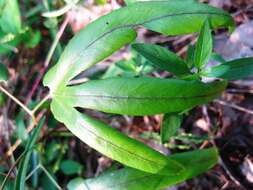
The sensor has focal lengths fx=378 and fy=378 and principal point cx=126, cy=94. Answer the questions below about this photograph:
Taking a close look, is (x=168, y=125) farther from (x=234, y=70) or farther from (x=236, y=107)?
(x=236, y=107)

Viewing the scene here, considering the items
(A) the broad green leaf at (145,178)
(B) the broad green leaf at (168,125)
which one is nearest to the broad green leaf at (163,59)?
(B) the broad green leaf at (168,125)

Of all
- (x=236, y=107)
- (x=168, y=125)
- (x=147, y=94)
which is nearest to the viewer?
(x=147, y=94)

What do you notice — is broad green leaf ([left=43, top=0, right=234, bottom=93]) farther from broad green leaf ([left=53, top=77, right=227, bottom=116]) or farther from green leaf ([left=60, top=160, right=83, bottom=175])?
green leaf ([left=60, top=160, right=83, bottom=175])

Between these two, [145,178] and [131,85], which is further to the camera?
[145,178]

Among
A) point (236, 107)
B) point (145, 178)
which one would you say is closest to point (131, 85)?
point (145, 178)

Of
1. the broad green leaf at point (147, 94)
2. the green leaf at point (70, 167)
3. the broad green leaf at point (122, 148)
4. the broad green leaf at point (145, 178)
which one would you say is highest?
the broad green leaf at point (147, 94)

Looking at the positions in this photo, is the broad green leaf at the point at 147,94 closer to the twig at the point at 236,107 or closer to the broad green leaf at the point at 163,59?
the broad green leaf at the point at 163,59
